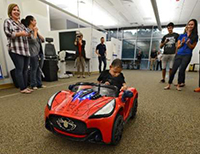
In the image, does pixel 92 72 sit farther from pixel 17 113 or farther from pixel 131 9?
pixel 17 113

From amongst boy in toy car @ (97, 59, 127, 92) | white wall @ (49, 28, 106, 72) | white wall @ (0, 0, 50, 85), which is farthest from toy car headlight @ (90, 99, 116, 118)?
white wall @ (49, 28, 106, 72)

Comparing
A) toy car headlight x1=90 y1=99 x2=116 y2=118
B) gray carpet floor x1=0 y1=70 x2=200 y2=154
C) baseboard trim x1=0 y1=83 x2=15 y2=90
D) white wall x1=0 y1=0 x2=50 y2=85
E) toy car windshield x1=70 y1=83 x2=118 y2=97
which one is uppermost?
white wall x1=0 y1=0 x2=50 y2=85

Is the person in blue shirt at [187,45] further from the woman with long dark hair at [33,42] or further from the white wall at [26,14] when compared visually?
the white wall at [26,14]

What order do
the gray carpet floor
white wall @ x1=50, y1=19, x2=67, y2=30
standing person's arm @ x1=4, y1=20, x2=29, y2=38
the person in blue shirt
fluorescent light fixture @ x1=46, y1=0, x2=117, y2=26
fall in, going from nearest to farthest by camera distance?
1. the gray carpet floor
2. standing person's arm @ x1=4, y1=20, x2=29, y2=38
3. the person in blue shirt
4. fluorescent light fixture @ x1=46, y1=0, x2=117, y2=26
5. white wall @ x1=50, y1=19, x2=67, y2=30

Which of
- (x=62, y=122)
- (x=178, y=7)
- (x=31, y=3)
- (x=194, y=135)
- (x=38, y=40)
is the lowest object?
(x=194, y=135)

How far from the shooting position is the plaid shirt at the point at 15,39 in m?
1.70

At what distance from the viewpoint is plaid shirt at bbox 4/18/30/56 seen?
5.59ft

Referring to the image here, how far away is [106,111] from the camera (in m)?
0.72

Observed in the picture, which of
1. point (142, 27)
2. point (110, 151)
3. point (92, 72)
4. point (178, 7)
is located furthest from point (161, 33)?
point (110, 151)

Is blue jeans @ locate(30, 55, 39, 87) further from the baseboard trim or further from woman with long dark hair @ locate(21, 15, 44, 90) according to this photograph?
the baseboard trim

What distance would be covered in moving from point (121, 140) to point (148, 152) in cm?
19

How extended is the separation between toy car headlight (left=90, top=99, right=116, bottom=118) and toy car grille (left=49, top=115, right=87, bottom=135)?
88 millimetres

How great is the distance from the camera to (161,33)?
8664mm

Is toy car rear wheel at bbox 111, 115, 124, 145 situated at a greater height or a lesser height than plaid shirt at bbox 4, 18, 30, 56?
lesser
